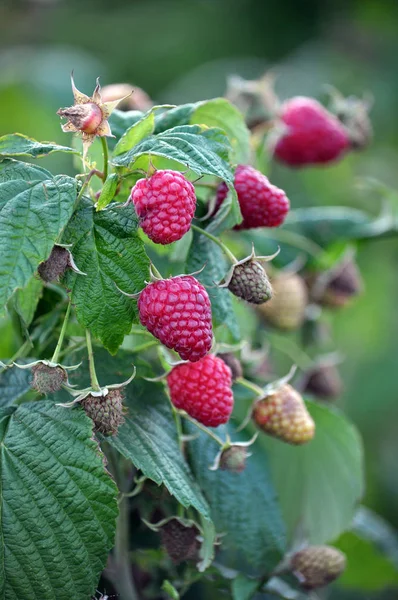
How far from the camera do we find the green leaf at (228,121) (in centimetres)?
116

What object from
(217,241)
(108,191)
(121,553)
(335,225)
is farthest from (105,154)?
(335,225)

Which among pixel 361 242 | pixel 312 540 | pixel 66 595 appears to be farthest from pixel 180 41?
pixel 66 595

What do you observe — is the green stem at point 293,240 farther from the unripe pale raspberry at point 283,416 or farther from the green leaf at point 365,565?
the green leaf at point 365,565

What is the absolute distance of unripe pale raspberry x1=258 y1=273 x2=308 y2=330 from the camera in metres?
1.46

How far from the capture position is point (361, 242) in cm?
158

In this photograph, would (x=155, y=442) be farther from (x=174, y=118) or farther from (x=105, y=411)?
(x=174, y=118)

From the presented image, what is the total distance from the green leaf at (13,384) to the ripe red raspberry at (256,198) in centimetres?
32

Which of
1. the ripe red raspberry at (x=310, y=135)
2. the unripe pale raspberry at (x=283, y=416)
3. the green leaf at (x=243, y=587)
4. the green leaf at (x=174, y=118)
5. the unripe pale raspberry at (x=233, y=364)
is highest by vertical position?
the green leaf at (x=174, y=118)

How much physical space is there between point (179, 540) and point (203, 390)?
21 cm

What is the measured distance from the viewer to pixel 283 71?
452 cm

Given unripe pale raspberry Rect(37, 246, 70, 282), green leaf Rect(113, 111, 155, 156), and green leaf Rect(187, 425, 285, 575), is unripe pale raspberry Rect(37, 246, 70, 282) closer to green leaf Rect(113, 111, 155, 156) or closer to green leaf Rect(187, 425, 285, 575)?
green leaf Rect(113, 111, 155, 156)

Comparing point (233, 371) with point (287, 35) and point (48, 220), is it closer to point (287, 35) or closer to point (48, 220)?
point (48, 220)

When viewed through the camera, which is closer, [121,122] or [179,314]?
[179,314]

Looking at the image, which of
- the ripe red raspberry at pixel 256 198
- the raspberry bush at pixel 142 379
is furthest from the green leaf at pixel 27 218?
the ripe red raspberry at pixel 256 198
